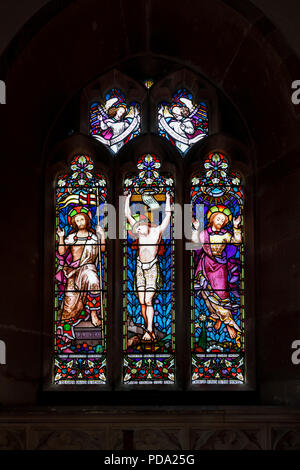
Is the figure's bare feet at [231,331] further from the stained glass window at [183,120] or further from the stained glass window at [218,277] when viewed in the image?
the stained glass window at [183,120]

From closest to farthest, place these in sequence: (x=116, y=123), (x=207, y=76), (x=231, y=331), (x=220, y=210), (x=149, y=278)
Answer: (x=231, y=331) → (x=149, y=278) → (x=220, y=210) → (x=207, y=76) → (x=116, y=123)

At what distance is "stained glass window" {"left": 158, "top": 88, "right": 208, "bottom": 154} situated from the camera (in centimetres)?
667

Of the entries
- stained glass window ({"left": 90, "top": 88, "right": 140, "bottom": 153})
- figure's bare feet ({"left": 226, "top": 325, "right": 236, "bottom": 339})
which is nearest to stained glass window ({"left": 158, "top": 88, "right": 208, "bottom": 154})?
stained glass window ({"left": 90, "top": 88, "right": 140, "bottom": 153})

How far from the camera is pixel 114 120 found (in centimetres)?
672

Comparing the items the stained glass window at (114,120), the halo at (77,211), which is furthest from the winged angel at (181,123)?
the halo at (77,211)

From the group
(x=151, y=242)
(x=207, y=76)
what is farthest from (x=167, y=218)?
(x=207, y=76)

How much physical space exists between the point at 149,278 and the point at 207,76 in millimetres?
1641

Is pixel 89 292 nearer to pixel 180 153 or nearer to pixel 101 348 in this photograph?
pixel 101 348

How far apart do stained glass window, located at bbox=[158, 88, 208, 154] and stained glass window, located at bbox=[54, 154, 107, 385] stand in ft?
2.15

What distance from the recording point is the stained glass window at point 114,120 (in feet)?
21.9

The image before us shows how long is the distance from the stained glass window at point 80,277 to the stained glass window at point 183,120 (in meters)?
0.66

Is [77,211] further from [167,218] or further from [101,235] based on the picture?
[167,218]

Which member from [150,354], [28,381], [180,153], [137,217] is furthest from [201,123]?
[28,381]

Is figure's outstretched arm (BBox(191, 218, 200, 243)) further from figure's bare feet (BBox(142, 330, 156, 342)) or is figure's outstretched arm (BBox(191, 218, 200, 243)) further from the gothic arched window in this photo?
figure's bare feet (BBox(142, 330, 156, 342))
